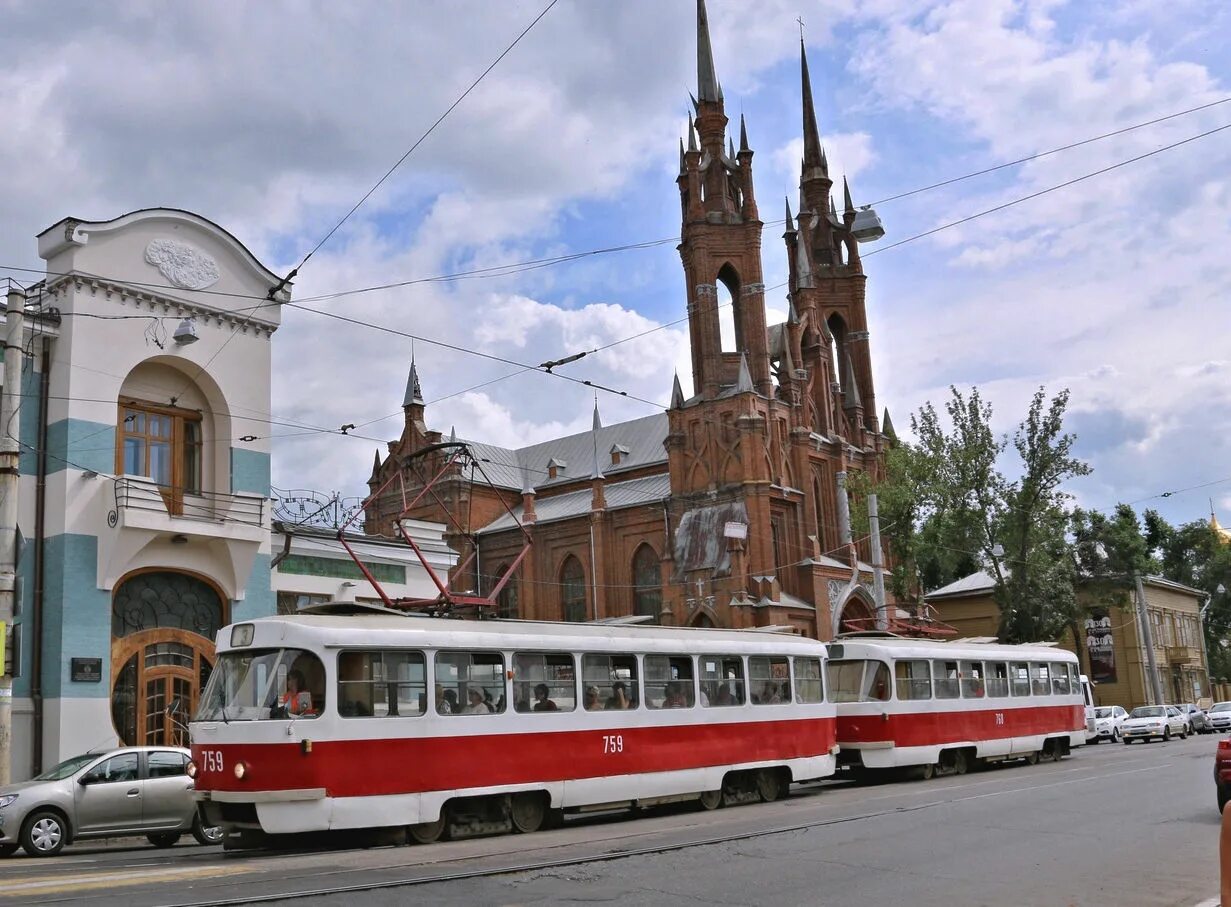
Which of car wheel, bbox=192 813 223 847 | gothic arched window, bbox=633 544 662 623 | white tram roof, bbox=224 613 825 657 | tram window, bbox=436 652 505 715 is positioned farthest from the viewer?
gothic arched window, bbox=633 544 662 623

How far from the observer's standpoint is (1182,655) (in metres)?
67.7

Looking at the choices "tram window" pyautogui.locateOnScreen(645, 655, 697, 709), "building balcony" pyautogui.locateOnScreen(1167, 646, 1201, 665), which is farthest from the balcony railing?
"building balcony" pyautogui.locateOnScreen(1167, 646, 1201, 665)

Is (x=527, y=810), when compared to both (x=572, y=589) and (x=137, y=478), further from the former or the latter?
(x=572, y=589)

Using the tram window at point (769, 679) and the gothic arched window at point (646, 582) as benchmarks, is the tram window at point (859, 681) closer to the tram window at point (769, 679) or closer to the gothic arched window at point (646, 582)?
the tram window at point (769, 679)

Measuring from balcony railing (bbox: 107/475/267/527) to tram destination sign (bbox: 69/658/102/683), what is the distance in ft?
8.11

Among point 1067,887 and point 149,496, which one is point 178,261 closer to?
point 149,496

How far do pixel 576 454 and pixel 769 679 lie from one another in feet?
173

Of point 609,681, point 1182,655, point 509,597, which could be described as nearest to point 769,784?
point 609,681

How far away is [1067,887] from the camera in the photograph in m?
10.4

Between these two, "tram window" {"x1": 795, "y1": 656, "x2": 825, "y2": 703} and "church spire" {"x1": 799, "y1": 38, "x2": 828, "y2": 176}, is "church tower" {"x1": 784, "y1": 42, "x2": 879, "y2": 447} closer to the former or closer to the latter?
"church spire" {"x1": 799, "y1": 38, "x2": 828, "y2": 176}

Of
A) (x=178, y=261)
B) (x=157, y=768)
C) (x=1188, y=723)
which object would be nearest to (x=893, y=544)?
(x=1188, y=723)

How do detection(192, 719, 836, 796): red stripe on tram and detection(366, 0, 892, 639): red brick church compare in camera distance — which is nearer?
detection(192, 719, 836, 796): red stripe on tram

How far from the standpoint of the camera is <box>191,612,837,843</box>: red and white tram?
12938 mm

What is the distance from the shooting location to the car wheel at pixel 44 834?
14594mm
